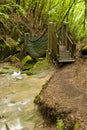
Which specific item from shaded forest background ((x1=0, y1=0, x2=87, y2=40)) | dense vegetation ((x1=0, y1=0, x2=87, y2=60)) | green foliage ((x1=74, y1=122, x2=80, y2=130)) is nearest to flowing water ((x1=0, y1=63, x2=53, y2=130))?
green foliage ((x1=74, y1=122, x2=80, y2=130))

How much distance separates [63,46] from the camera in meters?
11.2

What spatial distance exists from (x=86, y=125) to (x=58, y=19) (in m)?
14.1

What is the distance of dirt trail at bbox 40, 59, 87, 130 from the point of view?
18.5 ft

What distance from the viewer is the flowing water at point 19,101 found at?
20.6ft

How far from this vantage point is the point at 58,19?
730 inches

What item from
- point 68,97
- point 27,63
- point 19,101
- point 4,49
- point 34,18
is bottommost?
point 27,63

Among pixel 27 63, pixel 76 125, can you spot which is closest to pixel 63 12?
pixel 27 63

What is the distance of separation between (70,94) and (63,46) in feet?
15.7

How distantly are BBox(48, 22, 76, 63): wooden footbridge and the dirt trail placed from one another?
992 millimetres

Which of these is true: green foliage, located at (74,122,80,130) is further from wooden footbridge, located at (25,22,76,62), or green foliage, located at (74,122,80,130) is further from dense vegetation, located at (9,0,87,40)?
dense vegetation, located at (9,0,87,40)

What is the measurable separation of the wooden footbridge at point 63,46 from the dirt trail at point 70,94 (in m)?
0.99

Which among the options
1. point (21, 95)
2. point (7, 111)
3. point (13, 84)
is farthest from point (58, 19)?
point (7, 111)

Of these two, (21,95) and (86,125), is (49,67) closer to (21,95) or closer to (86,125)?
(21,95)

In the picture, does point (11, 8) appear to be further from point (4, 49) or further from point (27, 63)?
point (27, 63)
